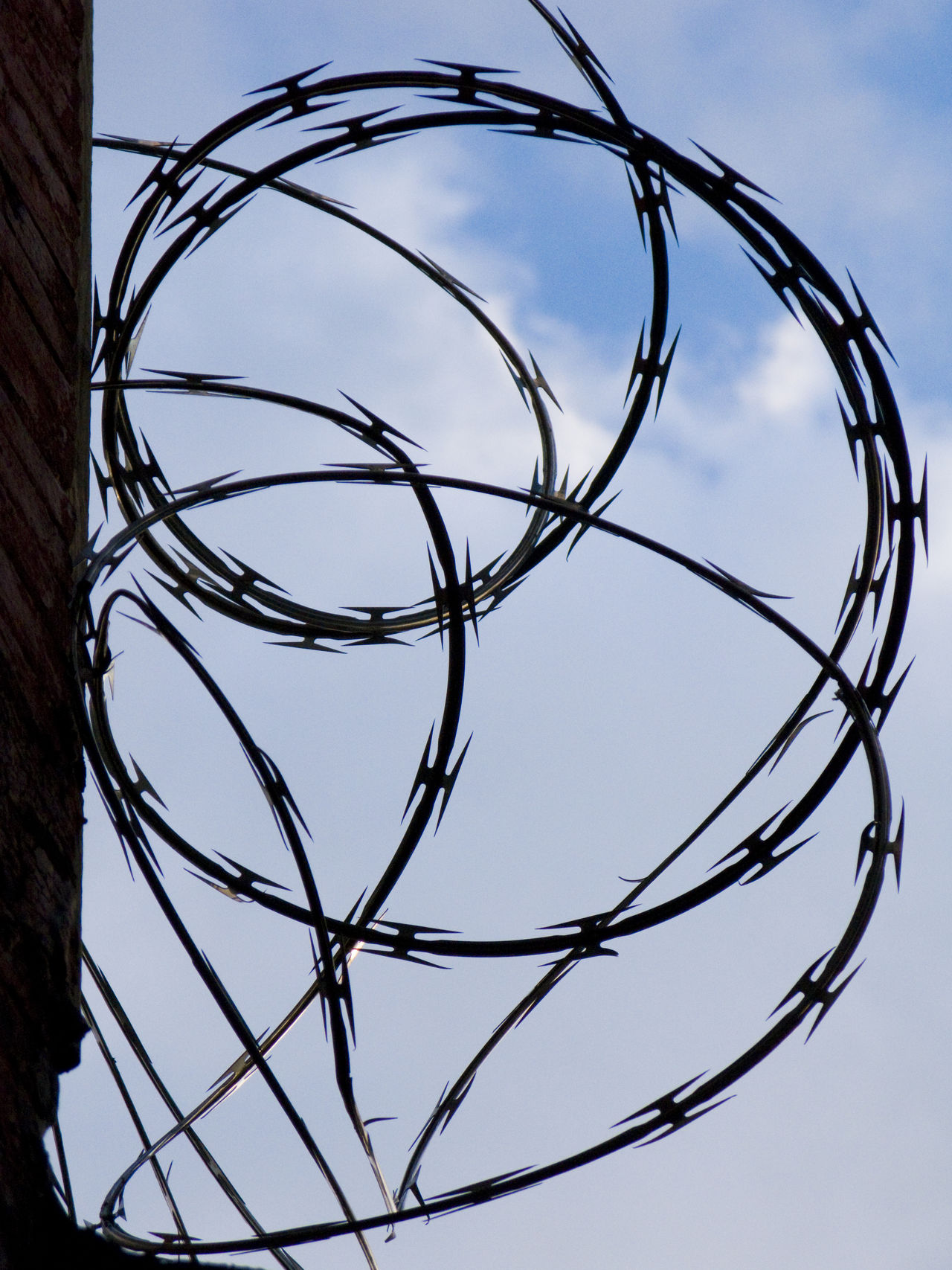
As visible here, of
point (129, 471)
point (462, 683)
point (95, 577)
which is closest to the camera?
point (95, 577)

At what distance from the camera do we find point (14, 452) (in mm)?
3498

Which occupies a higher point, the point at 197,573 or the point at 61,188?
the point at 61,188

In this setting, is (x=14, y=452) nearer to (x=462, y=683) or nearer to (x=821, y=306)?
(x=462, y=683)

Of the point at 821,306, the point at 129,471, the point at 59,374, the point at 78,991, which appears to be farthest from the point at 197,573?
the point at 821,306

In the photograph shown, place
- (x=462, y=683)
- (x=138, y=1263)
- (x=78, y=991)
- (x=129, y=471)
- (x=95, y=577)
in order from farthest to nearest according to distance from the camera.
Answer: (x=129, y=471)
(x=462, y=683)
(x=95, y=577)
(x=78, y=991)
(x=138, y=1263)

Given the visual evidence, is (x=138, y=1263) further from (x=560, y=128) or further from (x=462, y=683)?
(x=560, y=128)

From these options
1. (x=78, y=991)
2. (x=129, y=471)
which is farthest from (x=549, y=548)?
(x=78, y=991)

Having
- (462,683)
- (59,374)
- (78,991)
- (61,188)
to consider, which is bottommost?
(78,991)

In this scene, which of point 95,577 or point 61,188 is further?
point 61,188

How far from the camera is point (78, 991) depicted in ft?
10.7

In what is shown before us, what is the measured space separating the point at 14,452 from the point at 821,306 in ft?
8.14

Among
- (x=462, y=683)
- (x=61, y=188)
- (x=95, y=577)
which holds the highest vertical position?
(x=61, y=188)

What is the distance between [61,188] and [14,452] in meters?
1.08

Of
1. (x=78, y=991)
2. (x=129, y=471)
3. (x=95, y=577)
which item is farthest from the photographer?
(x=129, y=471)
